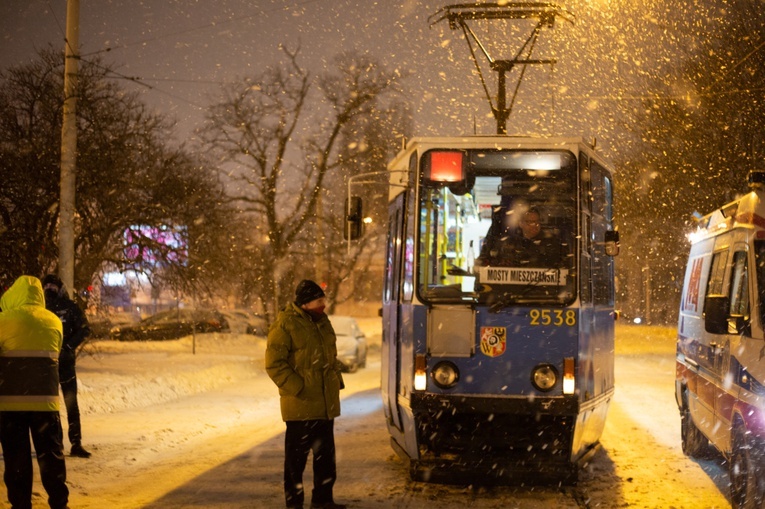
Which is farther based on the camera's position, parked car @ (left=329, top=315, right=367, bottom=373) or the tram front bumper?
parked car @ (left=329, top=315, right=367, bottom=373)

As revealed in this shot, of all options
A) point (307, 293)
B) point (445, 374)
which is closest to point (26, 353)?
point (307, 293)

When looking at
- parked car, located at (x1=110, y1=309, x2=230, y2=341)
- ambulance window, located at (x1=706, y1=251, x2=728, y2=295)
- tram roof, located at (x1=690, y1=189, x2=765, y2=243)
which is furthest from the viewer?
parked car, located at (x1=110, y1=309, x2=230, y2=341)

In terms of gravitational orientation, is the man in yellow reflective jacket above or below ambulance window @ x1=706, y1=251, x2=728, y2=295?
below

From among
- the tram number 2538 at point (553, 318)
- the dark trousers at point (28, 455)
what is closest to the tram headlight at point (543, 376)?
the tram number 2538 at point (553, 318)

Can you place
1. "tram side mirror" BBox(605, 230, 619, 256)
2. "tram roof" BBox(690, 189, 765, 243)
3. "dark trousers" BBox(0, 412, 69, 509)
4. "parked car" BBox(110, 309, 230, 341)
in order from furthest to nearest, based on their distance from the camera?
"parked car" BBox(110, 309, 230, 341) → "tram side mirror" BBox(605, 230, 619, 256) → "tram roof" BBox(690, 189, 765, 243) → "dark trousers" BBox(0, 412, 69, 509)

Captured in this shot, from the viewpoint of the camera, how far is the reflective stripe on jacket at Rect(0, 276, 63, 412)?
6.98m

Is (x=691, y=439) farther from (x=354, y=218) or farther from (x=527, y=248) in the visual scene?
(x=354, y=218)

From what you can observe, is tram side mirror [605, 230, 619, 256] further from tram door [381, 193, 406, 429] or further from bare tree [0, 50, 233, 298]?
bare tree [0, 50, 233, 298]

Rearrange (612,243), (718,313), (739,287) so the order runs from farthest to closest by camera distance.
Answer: (612,243), (739,287), (718,313)

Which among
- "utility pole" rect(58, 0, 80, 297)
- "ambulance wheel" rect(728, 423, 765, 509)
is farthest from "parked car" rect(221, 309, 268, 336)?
"ambulance wheel" rect(728, 423, 765, 509)

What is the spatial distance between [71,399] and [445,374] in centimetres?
441

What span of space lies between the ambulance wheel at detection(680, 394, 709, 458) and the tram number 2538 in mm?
2891

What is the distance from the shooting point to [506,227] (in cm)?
874

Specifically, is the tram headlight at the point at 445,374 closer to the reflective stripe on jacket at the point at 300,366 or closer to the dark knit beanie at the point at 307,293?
the reflective stripe on jacket at the point at 300,366
